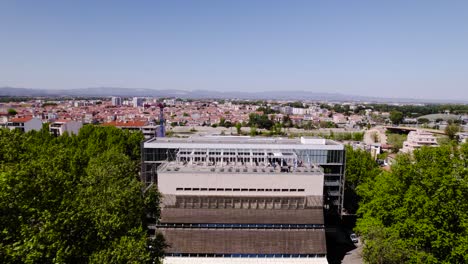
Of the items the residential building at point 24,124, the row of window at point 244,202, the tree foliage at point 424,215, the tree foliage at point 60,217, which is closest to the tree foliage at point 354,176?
the row of window at point 244,202

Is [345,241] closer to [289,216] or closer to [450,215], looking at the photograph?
[289,216]

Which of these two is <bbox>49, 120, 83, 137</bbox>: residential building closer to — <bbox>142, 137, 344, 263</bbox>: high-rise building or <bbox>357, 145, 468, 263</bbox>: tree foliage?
<bbox>142, 137, 344, 263</bbox>: high-rise building

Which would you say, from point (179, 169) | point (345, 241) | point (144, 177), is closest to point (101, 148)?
point (144, 177)

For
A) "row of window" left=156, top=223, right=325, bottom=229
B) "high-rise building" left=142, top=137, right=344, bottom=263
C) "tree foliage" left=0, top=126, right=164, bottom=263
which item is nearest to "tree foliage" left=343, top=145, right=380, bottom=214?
"high-rise building" left=142, top=137, right=344, bottom=263

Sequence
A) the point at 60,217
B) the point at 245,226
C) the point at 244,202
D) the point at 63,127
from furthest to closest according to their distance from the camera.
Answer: the point at 63,127 → the point at 244,202 → the point at 245,226 → the point at 60,217

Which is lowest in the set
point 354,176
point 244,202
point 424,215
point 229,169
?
point 354,176

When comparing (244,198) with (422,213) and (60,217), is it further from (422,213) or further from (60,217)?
(60,217)

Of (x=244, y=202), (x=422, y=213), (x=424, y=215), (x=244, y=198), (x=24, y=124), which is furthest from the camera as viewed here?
(x=24, y=124)

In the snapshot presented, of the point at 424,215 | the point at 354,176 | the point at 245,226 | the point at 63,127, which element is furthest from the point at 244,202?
the point at 63,127
